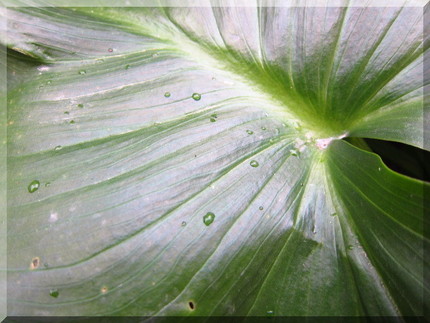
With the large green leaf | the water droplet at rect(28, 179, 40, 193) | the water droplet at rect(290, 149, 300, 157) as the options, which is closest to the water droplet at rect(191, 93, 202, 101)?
the large green leaf

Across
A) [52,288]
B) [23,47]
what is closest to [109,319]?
[52,288]

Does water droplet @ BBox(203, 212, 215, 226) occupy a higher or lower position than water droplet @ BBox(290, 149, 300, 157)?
lower

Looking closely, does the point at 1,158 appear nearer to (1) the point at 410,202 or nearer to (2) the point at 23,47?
(2) the point at 23,47

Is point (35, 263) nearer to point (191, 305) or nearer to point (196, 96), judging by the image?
point (191, 305)

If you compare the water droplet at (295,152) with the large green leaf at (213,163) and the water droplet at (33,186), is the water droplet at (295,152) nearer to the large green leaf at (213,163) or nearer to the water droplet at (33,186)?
the large green leaf at (213,163)

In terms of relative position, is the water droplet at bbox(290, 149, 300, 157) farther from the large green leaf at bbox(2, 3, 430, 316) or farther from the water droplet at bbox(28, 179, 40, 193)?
the water droplet at bbox(28, 179, 40, 193)

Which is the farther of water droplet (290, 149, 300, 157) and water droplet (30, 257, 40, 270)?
water droplet (290, 149, 300, 157)
